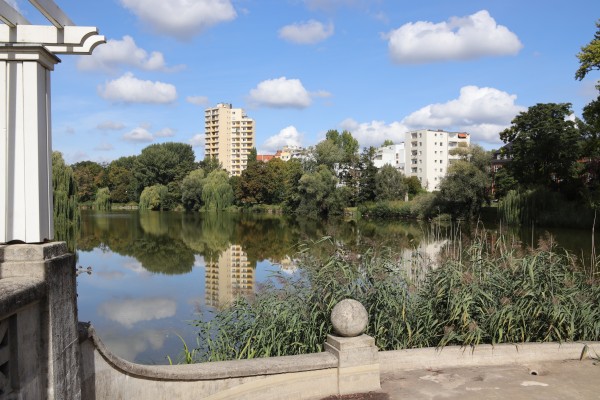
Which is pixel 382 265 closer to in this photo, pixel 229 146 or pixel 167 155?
pixel 167 155

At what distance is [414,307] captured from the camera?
616 centimetres

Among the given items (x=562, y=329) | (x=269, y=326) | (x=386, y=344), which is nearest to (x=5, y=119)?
(x=269, y=326)

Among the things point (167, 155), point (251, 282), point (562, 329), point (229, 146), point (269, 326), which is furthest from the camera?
point (229, 146)

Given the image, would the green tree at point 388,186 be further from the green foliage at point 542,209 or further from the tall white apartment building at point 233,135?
the tall white apartment building at point 233,135

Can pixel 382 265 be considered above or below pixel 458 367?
above

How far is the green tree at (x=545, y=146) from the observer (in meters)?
37.5

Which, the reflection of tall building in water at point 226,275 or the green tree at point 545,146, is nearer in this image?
the reflection of tall building in water at point 226,275

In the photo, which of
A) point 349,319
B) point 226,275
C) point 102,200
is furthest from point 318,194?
point 349,319

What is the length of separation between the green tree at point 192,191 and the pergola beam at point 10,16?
211 feet

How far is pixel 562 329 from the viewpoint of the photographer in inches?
247

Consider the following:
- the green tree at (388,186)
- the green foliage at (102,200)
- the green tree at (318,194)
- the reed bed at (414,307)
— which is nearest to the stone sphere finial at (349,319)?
the reed bed at (414,307)

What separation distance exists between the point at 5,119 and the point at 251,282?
12345 mm

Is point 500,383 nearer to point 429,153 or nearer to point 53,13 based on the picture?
point 53,13

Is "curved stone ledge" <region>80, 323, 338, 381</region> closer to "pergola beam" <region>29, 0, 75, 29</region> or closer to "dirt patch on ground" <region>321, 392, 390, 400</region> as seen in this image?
"dirt patch on ground" <region>321, 392, 390, 400</region>
